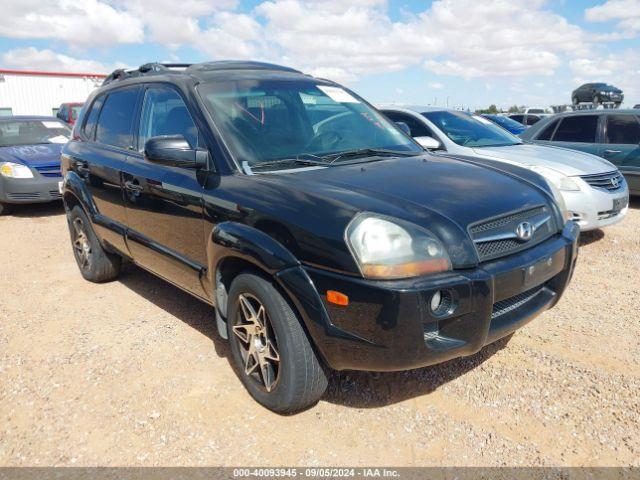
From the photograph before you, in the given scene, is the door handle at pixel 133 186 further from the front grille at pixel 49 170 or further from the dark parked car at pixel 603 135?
the dark parked car at pixel 603 135

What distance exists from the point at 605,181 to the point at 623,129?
255cm

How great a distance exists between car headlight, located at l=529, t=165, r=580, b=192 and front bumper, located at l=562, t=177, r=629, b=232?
0.05 meters

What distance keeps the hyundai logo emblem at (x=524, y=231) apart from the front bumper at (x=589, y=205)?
337 centimetres

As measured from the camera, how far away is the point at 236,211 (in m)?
2.79

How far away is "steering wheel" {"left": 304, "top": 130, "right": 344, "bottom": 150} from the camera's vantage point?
3.31 metres

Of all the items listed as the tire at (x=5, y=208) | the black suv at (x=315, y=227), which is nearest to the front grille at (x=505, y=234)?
the black suv at (x=315, y=227)

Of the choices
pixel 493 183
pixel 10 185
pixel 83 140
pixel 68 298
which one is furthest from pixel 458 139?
pixel 10 185

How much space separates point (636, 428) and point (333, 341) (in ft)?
5.24

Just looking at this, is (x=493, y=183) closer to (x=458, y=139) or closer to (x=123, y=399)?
(x=123, y=399)

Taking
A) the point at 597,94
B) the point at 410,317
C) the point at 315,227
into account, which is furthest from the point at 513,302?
the point at 597,94

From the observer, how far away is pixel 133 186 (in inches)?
149

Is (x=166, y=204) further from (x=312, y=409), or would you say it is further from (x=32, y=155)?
(x=32, y=155)

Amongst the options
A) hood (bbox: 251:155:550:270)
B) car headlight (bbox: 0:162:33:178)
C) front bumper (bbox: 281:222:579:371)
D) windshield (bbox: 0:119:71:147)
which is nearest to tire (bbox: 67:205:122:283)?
hood (bbox: 251:155:550:270)

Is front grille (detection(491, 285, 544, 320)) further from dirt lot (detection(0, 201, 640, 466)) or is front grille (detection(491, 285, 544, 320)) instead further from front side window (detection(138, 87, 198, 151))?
front side window (detection(138, 87, 198, 151))
